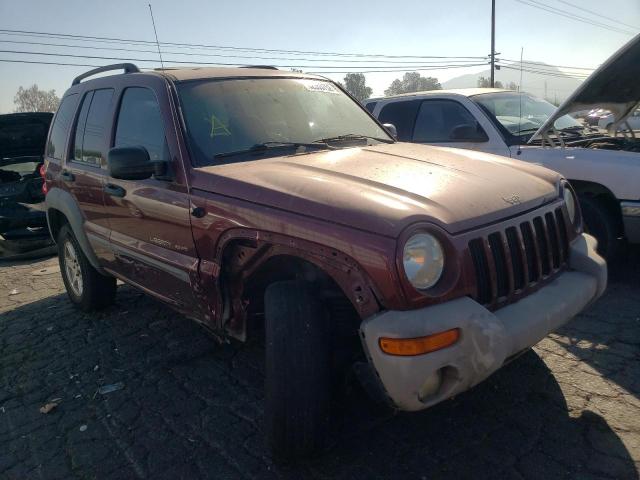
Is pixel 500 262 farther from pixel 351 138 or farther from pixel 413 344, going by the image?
pixel 351 138

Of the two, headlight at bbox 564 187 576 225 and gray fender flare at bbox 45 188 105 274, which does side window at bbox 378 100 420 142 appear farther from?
gray fender flare at bbox 45 188 105 274

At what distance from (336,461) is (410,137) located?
4.49 metres

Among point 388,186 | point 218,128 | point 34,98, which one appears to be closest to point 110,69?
point 218,128

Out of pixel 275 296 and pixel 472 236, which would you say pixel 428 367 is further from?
pixel 275 296

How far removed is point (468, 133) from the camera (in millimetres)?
5410

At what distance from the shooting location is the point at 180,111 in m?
3.15

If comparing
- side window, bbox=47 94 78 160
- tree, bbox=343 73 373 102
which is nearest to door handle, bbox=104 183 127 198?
side window, bbox=47 94 78 160

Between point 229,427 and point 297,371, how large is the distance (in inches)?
33.7

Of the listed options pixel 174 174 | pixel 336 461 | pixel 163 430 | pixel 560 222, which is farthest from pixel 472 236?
pixel 163 430

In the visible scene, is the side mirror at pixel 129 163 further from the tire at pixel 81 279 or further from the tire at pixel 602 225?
the tire at pixel 602 225

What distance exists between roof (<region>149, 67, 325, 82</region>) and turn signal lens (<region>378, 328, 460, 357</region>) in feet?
7.34

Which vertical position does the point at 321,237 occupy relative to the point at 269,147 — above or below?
below

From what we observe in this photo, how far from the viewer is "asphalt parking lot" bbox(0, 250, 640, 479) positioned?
2.50 metres

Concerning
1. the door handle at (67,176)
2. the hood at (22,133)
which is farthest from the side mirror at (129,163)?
the hood at (22,133)
